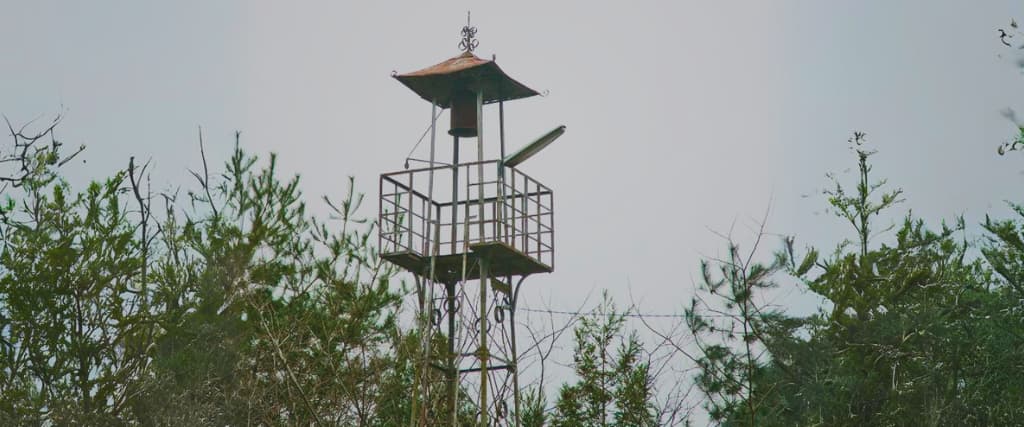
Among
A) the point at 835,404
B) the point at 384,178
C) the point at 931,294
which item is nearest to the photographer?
the point at 384,178

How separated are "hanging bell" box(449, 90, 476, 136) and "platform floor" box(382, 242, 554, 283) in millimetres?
1629

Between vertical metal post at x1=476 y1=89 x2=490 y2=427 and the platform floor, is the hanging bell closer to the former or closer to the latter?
vertical metal post at x1=476 y1=89 x2=490 y2=427

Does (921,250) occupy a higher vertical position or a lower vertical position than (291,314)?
higher

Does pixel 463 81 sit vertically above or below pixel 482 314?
above

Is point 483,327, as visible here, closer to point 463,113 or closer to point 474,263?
point 474,263

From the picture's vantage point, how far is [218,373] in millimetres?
16828

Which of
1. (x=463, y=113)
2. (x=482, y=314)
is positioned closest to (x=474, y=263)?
(x=482, y=314)

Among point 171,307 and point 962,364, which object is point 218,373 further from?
point 962,364

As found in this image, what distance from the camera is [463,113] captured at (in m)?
15.9

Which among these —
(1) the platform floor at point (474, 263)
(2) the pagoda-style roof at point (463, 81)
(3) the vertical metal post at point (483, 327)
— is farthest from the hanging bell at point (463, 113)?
(3) the vertical metal post at point (483, 327)

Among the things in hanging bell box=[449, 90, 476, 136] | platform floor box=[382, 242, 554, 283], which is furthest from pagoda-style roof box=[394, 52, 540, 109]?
platform floor box=[382, 242, 554, 283]

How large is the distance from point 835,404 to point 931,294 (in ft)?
9.83

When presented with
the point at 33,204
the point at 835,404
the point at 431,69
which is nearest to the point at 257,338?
the point at 33,204

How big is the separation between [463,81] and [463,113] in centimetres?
37
